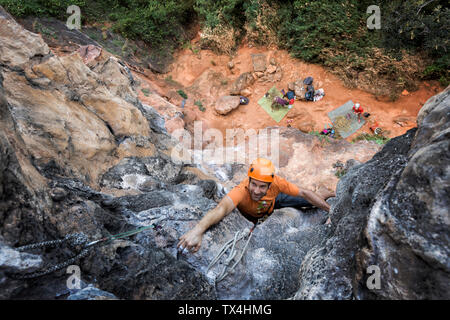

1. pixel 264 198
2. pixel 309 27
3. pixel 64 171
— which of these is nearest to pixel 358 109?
pixel 309 27

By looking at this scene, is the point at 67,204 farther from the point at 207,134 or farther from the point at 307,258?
the point at 207,134

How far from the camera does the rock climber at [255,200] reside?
2154 millimetres

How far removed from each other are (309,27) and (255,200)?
865 centimetres

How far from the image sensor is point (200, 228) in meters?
2.18

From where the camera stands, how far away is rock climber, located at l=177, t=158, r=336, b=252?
2.15 metres

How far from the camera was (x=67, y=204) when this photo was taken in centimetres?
199

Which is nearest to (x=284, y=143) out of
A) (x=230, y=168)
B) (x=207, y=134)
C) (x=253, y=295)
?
(x=230, y=168)

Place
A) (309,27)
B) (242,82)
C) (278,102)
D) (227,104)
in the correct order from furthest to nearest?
(242,82)
(227,104)
(278,102)
(309,27)

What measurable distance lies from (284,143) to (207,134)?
10.9 ft

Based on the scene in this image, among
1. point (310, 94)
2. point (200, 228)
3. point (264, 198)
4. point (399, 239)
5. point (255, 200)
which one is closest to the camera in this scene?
point (399, 239)

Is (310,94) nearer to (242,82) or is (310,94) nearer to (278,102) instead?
(278,102)

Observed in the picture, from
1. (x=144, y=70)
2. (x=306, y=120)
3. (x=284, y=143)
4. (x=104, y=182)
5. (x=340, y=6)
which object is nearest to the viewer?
(x=104, y=182)

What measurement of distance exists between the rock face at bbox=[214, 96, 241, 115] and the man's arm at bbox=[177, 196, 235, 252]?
8.44 metres

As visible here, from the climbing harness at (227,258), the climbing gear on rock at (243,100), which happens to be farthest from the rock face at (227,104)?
the climbing harness at (227,258)
